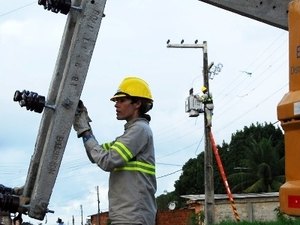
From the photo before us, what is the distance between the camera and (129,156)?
4.18 m

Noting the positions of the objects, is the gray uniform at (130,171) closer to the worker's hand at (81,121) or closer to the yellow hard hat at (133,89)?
the worker's hand at (81,121)

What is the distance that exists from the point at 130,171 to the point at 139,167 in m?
0.06

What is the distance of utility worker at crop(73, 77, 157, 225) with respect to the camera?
411cm

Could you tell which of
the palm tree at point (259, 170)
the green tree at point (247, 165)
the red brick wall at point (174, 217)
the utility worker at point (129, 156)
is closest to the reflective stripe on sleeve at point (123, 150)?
the utility worker at point (129, 156)

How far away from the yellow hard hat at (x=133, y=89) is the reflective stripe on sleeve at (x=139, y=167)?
41 centimetres

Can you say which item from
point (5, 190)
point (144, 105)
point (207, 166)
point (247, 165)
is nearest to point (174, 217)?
point (207, 166)

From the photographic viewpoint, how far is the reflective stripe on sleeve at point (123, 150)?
4136 millimetres

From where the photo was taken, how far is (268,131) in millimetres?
50969

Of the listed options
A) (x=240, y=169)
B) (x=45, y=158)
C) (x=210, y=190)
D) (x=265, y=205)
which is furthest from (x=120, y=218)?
(x=240, y=169)

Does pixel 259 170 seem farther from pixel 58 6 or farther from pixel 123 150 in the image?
pixel 58 6

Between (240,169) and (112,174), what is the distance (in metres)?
44.2

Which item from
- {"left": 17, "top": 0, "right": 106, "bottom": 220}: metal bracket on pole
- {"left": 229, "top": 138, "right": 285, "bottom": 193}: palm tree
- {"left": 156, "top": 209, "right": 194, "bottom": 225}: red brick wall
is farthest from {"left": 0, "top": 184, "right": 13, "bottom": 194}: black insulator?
{"left": 229, "top": 138, "right": 285, "bottom": 193}: palm tree

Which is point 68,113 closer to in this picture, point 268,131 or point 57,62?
point 57,62

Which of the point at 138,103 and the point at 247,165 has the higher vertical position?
the point at 247,165
